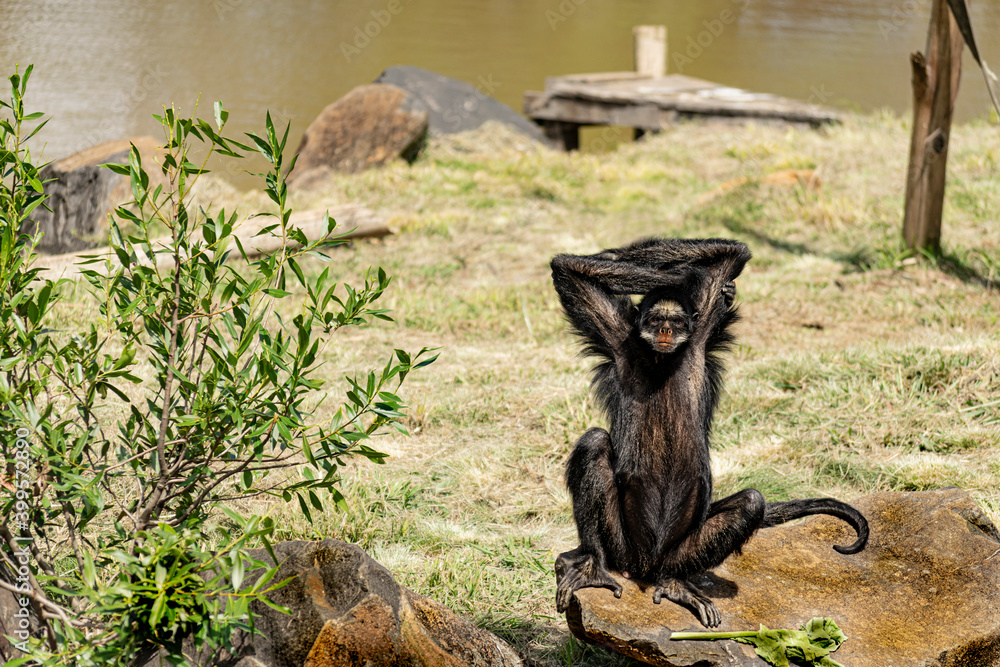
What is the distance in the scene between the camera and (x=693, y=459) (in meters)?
3.56

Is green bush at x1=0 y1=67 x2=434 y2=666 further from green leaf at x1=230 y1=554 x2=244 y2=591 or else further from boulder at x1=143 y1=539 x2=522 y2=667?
boulder at x1=143 y1=539 x2=522 y2=667

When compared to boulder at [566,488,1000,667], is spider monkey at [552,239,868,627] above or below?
above

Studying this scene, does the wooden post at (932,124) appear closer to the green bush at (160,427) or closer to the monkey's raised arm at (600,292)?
the monkey's raised arm at (600,292)

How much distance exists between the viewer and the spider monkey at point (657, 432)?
3.42 meters

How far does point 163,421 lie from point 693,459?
2.08 metres

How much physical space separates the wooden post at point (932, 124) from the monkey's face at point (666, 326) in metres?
5.94

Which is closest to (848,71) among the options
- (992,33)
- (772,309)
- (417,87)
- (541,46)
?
(992,33)

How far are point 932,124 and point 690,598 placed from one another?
6.61 m

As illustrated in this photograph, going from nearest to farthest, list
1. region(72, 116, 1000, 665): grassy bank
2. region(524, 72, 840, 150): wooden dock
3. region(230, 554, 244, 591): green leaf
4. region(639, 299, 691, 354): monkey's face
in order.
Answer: region(230, 554, 244, 591): green leaf < region(639, 299, 691, 354): monkey's face < region(72, 116, 1000, 665): grassy bank < region(524, 72, 840, 150): wooden dock

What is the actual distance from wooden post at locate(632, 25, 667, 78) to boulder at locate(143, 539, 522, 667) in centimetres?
1638

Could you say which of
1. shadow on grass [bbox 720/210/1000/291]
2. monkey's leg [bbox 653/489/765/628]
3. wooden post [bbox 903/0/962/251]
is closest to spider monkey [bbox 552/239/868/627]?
monkey's leg [bbox 653/489/765/628]

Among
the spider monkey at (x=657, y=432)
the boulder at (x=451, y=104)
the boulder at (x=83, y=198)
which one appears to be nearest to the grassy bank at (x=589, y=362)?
the spider monkey at (x=657, y=432)

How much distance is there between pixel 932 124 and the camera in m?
8.13

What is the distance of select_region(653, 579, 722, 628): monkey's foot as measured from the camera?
3217 mm
